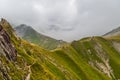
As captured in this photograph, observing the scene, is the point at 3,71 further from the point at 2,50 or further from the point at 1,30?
the point at 1,30

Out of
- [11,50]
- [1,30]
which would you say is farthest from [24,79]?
[1,30]

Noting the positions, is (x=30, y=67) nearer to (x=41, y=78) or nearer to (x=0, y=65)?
(x=41, y=78)

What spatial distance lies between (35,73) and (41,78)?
4961mm

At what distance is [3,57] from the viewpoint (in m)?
151

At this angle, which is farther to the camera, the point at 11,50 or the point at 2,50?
the point at 11,50

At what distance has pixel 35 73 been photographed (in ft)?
650

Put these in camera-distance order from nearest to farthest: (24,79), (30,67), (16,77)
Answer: (16,77), (24,79), (30,67)

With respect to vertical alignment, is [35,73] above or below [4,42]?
below

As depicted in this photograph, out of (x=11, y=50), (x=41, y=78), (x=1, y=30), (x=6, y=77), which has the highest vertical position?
(x=1, y=30)

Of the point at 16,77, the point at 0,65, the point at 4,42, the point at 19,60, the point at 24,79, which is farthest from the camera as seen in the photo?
the point at 19,60

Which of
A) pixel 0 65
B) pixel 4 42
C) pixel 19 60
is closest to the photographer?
pixel 0 65

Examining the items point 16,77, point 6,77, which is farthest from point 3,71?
point 16,77

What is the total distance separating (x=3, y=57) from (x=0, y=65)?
19012mm

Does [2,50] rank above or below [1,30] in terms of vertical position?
below
